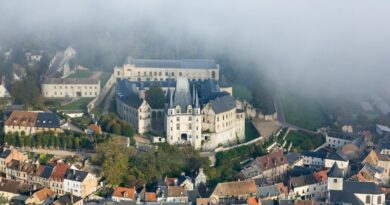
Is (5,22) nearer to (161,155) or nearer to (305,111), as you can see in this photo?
(305,111)

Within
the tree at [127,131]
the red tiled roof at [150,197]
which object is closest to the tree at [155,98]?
the tree at [127,131]

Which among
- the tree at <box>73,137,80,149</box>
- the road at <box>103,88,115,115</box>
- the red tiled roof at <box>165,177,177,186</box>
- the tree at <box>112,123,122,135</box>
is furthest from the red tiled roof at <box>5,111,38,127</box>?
the red tiled roof at <box>165,177,177,186</box>

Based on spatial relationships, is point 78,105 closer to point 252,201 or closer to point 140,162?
point 140,162

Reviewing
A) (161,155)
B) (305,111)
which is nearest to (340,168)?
(161,155)

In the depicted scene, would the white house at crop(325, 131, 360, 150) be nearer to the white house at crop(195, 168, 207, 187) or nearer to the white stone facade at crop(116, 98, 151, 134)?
the white house at crop(195, 168, 207, 187)

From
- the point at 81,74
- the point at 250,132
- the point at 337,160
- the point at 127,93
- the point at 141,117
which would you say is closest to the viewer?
the point at 337,160

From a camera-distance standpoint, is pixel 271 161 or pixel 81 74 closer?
pixel 271 161

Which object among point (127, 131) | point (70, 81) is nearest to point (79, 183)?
point (127, 131)

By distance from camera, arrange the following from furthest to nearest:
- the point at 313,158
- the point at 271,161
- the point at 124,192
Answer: the point at 313,158, the point at 271,161, the point at 124,192
